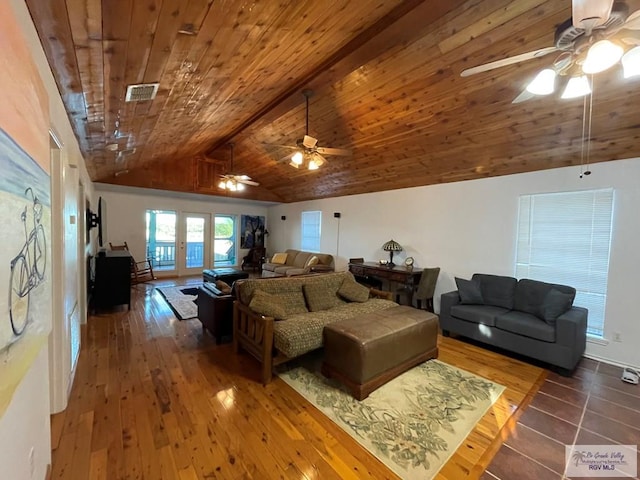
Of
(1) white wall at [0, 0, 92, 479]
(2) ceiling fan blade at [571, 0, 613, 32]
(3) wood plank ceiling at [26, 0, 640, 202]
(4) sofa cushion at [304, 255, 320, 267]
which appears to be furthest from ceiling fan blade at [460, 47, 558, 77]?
(4) sofa cushion at [304, 255, 320, 267]

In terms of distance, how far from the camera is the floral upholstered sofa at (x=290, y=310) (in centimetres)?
270

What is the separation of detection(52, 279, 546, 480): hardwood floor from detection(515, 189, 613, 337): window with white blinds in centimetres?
135

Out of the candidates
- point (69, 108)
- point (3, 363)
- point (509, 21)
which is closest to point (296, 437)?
point (3, 363)

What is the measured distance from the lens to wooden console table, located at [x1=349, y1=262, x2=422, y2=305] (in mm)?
4832

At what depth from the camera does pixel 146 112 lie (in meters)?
2.83

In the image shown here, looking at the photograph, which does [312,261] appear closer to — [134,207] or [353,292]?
[353,292]

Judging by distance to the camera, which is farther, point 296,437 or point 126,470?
point 296,437

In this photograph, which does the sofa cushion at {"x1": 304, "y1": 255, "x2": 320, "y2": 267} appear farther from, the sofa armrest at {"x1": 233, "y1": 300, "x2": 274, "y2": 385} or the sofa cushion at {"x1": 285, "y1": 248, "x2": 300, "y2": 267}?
the sofa armrest at {"x1": 233, "y1": 300, "x2": 274, "y2": 385}

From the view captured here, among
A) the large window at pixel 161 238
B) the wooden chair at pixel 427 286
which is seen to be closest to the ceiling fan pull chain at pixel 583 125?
the wooden chair at pixel 427 286

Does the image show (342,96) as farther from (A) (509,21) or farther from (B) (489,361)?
(B) (489,361)

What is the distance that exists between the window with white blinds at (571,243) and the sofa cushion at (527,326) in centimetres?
78

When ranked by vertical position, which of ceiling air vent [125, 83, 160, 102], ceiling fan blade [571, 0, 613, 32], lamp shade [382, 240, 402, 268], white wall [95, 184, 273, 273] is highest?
ceiling air vent [125, 83, 160, 102]

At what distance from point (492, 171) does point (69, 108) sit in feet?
16.6

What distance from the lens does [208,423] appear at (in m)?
2.12
